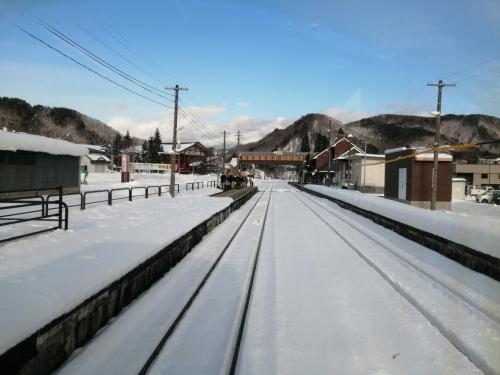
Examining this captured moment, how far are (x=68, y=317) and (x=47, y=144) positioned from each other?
27.7 m

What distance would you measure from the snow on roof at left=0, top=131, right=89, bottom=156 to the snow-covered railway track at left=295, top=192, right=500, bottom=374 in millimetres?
22212

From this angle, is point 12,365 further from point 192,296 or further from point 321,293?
point 321,293

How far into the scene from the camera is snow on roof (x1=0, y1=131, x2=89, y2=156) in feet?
87.2

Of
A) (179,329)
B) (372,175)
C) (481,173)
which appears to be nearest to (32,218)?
(179,329)

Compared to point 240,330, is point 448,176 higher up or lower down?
higher up

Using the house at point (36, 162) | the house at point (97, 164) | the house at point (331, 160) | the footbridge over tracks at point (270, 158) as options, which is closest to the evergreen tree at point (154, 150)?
the footbridge over tracks at point (270, 158)

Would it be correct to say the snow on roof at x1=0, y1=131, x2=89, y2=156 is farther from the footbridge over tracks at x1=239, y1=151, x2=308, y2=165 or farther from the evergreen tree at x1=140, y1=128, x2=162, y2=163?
the footbridge over tracks at x1=239, y1=151, x2=308, y2=165

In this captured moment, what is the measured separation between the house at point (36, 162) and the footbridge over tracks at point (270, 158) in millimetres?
86440

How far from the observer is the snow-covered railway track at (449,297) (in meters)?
6.07

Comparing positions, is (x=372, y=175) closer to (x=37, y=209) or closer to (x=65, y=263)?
(x=37, y=209)

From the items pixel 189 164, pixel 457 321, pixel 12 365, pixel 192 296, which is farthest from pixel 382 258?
pixel 189 164

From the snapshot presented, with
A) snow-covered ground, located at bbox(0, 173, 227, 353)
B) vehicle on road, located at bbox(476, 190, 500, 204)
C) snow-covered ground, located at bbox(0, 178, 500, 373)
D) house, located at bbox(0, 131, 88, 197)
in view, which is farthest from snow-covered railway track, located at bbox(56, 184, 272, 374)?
vehicle on road, located at bbox(476, 190, 500, 204)

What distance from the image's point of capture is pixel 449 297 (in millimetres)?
8398

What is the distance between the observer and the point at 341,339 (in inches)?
242
